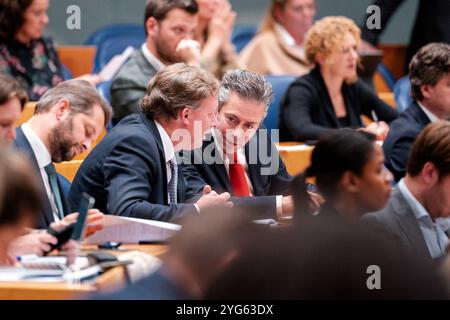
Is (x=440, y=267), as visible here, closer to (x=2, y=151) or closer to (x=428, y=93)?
(x=2, y=151)

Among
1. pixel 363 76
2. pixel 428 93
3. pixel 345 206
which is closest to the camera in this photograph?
pixel 345 206

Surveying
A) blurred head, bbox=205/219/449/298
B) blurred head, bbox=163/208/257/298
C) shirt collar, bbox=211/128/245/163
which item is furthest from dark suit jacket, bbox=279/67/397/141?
blurred head, bbox=163/208/257/298

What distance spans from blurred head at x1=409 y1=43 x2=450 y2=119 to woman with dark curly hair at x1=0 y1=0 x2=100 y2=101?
5.23ft

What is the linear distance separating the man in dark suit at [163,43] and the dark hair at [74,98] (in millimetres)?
1045

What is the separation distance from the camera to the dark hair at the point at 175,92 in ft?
10.6

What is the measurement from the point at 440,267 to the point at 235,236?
535 millimetres

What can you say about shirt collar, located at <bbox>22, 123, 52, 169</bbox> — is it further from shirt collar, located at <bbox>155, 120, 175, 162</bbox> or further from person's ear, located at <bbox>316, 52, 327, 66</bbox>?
person's ear, located at <bbox>316, 52, 327, 66</bbox>

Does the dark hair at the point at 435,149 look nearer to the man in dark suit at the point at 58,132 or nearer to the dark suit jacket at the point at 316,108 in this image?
the man in dark suit at the point at 58,132

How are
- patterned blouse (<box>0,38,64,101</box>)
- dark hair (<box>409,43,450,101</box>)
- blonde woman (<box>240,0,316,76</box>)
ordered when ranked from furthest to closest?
blonde woman (<box>240,0,316,76</box>)
patterned blouse (<box>0,38,64,101</box>)
dark hair (<box>409,43,450,101</box>)

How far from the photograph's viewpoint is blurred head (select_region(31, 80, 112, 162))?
10.3 ft

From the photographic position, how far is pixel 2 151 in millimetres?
1612

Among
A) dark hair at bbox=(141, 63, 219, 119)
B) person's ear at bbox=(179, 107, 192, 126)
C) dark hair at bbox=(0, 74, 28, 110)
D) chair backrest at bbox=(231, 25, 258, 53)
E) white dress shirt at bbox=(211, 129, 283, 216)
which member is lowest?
chair backrest at bbox=(231, 25, 258, 53)
